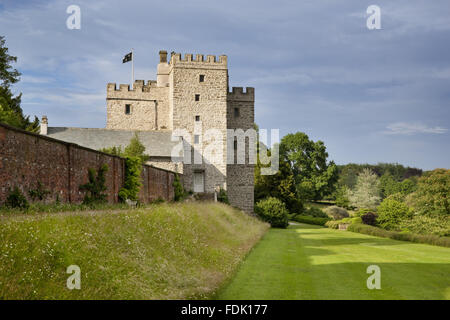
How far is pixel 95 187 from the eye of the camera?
15.6m

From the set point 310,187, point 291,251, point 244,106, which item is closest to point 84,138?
point 244,106

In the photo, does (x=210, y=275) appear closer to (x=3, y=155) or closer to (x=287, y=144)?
(x=3, y=155)

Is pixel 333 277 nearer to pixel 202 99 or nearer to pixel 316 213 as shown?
pixel 202 99

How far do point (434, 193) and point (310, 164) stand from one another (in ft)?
124

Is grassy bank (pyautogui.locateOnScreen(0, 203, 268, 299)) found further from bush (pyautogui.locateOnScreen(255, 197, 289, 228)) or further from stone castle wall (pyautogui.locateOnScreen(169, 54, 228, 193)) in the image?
stone castle wall (pyautogui.locateOnScreen(169, 54, 228, 193))

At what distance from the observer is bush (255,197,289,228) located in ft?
132

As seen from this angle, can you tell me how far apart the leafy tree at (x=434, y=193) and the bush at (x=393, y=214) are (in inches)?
153

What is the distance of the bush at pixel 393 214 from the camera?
36.6 meters

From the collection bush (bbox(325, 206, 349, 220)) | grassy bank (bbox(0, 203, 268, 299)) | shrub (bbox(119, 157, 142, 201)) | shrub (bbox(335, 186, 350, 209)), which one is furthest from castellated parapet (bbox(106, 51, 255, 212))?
shrub (bbox(335, 186, 350, 209))

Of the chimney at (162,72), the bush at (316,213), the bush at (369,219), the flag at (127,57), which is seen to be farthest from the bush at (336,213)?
the flag at (127,57)

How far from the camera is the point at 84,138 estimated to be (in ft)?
125

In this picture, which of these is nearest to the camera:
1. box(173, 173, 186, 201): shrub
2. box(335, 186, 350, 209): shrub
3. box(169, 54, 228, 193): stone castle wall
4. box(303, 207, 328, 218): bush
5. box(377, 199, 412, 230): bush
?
box(173, 173, 186, 201): shrub

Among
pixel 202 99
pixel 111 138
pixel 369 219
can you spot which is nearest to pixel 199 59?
pixel 202 99
